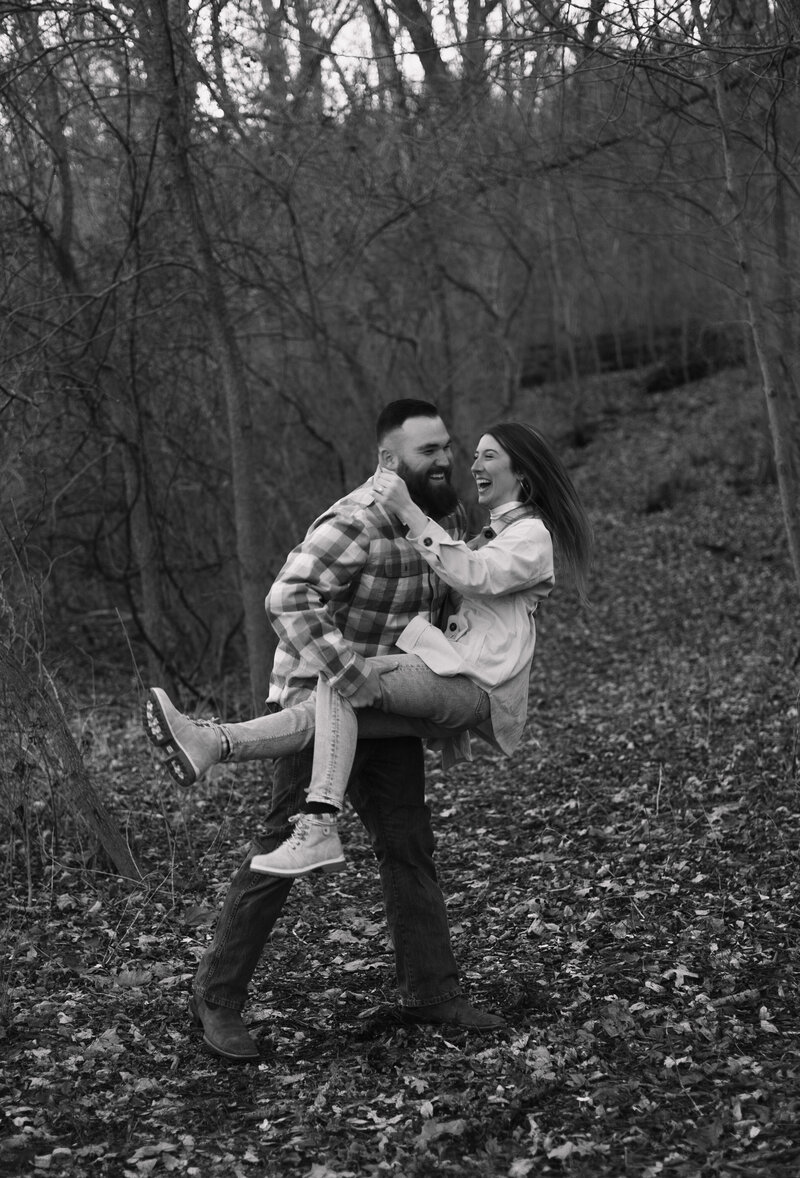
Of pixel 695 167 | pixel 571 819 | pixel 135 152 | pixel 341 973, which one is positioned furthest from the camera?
pixel 695 167

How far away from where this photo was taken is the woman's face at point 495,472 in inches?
157

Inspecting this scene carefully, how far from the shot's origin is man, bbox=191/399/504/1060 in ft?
12.1

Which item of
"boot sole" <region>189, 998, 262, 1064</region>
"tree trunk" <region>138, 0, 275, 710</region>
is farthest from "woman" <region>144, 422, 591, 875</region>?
"tree trunk" <region>138, 0, 275, 710</region>

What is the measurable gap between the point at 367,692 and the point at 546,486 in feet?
2.98

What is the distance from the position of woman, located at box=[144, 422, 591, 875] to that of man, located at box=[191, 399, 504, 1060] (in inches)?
3.4

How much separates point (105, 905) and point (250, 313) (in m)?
5.24

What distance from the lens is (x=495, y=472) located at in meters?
4.00

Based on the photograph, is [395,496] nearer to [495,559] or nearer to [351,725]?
[495,559]

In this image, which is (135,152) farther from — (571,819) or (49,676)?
(571,819)

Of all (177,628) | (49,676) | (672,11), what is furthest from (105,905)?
(177,628)

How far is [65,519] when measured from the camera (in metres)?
11.1

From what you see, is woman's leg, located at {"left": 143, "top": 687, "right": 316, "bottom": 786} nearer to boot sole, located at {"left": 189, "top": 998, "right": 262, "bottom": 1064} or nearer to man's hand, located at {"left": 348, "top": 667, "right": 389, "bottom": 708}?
man's hand, located at {"left": 348, "top": 667, "right": 389, "bottom": 708}

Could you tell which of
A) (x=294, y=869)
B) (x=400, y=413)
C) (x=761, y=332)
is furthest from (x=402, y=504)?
(x=761, y=332)

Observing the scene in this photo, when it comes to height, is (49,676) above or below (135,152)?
below
